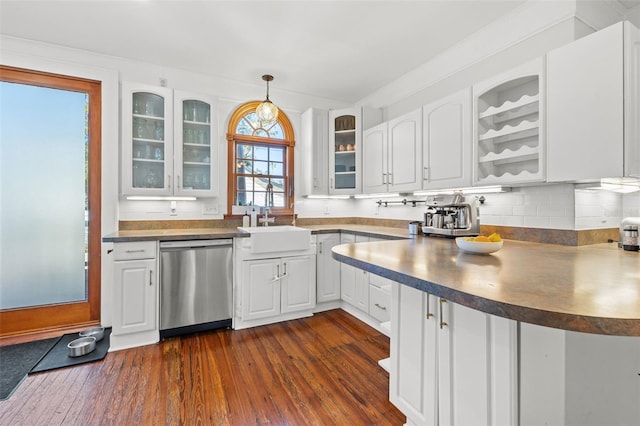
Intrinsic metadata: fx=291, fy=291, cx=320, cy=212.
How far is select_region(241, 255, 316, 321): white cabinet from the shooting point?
2871mm

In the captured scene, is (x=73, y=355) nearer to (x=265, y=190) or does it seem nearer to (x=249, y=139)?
(x=265, y=190)

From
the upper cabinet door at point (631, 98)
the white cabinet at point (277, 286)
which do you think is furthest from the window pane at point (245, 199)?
the upper cabinet door at point (631, 98)

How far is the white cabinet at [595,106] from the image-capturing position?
1548 mm

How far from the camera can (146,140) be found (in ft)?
9.70

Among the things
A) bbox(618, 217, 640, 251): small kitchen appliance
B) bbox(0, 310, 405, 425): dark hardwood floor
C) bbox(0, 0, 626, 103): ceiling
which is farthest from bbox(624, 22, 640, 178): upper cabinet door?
bbox(0, 310, 405, 425): dark hardwood floor

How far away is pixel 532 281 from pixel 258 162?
328cm

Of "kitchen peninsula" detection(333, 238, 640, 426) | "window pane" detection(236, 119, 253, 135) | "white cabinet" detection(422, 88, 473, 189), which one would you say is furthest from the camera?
"window pane" detection(236, 119, 253, 135)

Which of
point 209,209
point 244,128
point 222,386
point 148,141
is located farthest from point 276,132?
point 222,386

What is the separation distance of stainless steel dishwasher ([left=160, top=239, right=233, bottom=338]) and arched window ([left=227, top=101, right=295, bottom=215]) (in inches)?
31.2

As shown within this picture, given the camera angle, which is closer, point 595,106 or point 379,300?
point 595,106

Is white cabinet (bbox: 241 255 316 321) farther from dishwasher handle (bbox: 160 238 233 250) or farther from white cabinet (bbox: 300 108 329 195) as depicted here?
white cabinet (bbox: 300 108 329 195)

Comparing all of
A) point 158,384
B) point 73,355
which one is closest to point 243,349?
point 158,384

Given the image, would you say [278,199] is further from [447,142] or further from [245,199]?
[447,142]

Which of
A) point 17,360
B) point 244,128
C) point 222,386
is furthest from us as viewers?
point 244,128
